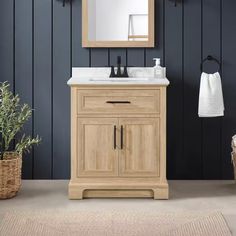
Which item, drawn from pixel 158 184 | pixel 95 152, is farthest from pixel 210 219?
pixel 95 152

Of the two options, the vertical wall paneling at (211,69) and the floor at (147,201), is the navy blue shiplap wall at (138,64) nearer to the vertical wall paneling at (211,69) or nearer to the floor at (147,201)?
the vertical wall paneling at (211,69)

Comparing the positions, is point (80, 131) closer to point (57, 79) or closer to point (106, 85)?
point (106, 85)

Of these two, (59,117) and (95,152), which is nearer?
(95,152)

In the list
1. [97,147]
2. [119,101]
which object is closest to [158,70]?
[119,101]

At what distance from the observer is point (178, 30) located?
454 centimetres

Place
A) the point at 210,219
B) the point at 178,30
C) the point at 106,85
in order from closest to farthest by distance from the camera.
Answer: the point at 210,219, the point at 106,85, the point at 178,30

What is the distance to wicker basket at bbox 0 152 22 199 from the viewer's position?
407 cm

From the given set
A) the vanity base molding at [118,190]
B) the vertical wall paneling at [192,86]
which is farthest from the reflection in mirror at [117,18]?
the vanity base molding at [118,190]

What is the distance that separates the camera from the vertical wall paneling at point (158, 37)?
14.8 feet

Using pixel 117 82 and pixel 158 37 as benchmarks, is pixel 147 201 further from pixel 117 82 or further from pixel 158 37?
pixel 158 37

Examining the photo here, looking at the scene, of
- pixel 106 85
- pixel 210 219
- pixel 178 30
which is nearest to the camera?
pixel 210 219

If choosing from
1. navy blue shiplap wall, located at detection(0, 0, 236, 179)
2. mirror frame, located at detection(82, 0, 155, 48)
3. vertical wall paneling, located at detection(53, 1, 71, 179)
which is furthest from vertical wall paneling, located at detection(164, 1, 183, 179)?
→ vertical wall paneling, located at detection(53, 1, 71, 179)

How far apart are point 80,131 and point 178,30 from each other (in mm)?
1090

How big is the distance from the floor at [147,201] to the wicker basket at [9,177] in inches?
2.2
